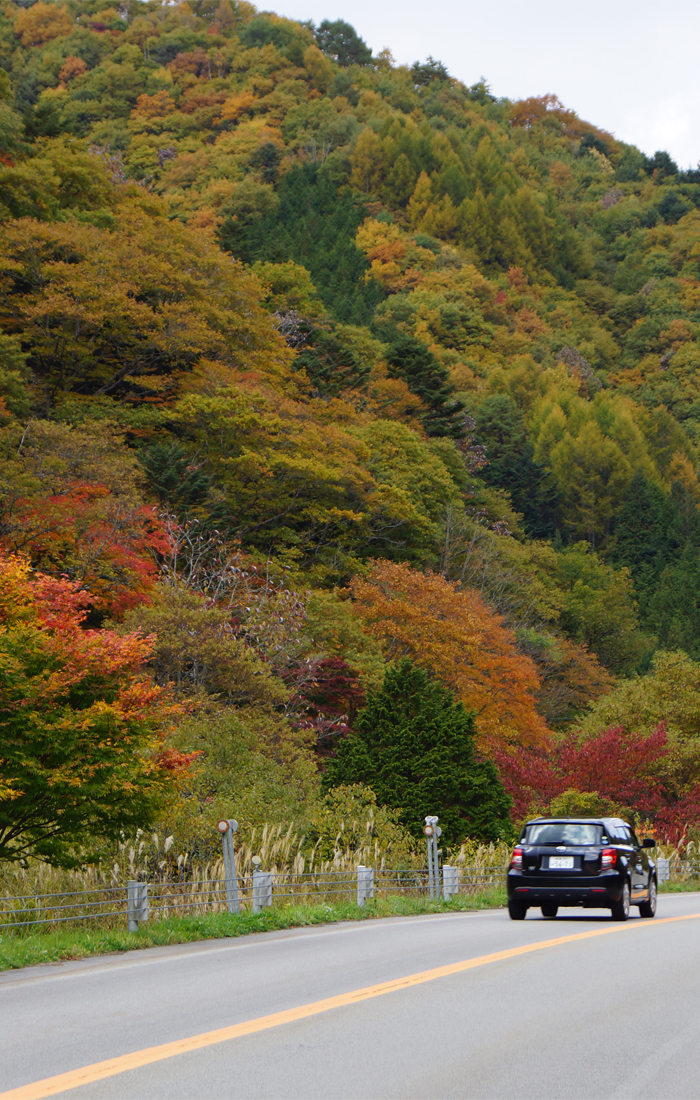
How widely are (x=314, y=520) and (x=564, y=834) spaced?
2897cm

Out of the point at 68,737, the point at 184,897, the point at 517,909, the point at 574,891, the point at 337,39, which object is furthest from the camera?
the point at 337,39

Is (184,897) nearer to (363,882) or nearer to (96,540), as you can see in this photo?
(363,882)

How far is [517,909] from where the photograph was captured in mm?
16969

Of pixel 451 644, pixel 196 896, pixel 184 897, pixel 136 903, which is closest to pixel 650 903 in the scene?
pixel 196 896

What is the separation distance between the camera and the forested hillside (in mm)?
28766

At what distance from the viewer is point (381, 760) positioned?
29.6 metres

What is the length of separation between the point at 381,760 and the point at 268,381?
21.3 m

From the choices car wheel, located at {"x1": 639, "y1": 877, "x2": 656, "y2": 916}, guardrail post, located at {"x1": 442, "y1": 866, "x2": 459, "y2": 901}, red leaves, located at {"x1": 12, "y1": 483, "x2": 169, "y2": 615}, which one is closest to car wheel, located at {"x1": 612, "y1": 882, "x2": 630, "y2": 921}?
car wheel, located at {"x1": 639, "y1": 877, "x2": 656, "y2": 916}

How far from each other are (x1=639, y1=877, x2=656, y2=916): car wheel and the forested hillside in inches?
249

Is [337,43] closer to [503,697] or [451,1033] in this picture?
[503,697]

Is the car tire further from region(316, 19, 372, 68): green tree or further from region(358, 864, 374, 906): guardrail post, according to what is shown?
region(316, 19, 372, 68): green tree

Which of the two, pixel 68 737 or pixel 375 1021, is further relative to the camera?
pixel 68 737

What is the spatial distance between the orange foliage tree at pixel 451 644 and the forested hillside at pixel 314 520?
0.42ft

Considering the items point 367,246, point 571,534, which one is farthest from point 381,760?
point 367,246
